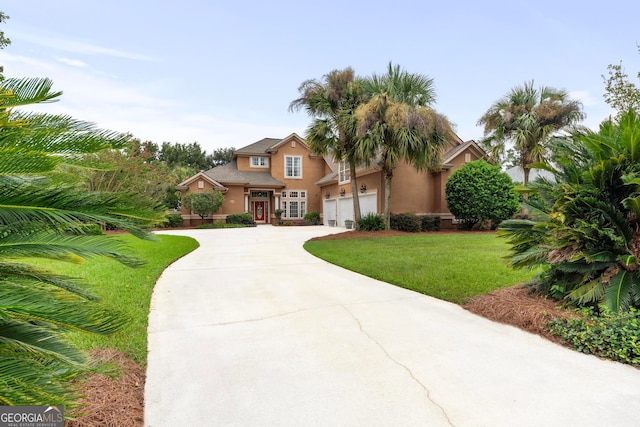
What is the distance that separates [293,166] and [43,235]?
1081 inches

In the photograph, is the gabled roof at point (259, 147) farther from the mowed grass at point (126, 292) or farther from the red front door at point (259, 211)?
the mowed grass at point (126, 292)

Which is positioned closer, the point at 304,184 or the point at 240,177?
the point at 240,177

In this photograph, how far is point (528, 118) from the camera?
710 inches

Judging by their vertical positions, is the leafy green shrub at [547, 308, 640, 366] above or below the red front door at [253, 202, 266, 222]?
below

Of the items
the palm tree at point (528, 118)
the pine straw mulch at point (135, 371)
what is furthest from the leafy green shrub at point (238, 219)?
the pine straw mulch at point (135, 371)

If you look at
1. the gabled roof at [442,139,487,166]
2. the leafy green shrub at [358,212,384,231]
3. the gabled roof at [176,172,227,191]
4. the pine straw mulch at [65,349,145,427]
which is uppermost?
the gabled roof at [442,139,487,166]

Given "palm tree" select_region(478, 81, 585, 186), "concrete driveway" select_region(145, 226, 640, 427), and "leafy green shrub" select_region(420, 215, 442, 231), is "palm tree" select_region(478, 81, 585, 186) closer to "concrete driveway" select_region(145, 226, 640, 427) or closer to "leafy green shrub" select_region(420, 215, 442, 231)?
"leafy green shrub" select_region(420, 215, 442, 231)

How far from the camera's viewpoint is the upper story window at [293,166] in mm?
28453

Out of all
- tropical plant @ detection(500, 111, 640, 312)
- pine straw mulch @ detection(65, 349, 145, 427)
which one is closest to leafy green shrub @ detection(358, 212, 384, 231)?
tropical plant @ detection(500, 111, 640, 312)

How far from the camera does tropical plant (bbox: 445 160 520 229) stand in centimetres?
1709

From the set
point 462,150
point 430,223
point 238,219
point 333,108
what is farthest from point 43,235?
point 238,219

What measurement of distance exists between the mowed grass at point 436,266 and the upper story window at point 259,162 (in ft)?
61.5

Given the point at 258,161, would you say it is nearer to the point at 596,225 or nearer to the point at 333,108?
the point at 333,108

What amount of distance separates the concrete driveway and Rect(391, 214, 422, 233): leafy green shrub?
12604mm
